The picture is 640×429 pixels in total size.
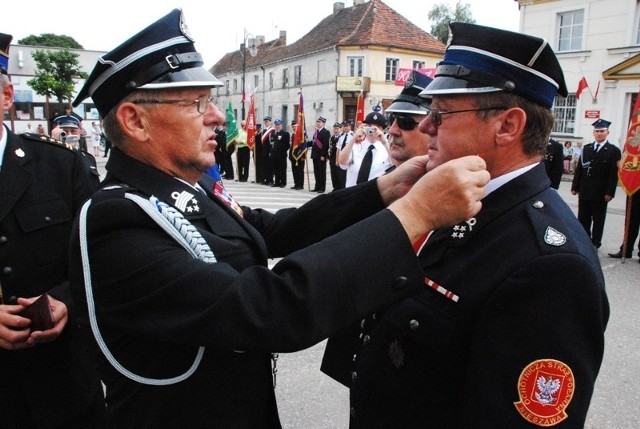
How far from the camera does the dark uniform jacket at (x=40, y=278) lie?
2.18 m

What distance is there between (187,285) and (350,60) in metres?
36.2

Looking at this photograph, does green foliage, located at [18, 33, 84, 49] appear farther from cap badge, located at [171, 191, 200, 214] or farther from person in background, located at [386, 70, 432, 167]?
cap badge, located at [171, 191, 200, 214]

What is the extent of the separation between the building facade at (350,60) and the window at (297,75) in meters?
0.02

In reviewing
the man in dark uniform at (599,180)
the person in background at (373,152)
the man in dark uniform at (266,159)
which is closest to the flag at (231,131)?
the man in dark uniform at (266,159)

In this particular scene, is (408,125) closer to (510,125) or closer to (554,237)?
(510,125)

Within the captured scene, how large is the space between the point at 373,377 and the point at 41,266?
1.58 meters

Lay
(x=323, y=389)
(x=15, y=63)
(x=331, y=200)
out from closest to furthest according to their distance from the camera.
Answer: (x=331, y=200) < (x=323, y=389) < (x=15, y=63)

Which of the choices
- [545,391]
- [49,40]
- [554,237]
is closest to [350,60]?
[554,237]

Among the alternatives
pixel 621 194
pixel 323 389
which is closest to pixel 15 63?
pixel 621 194

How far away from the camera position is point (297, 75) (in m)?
40.7

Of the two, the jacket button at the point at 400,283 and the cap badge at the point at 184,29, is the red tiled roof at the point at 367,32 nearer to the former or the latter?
the cap badge at the point at 184,29

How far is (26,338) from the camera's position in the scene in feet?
6.52

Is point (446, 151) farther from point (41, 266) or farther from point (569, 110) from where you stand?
point (569, 110)

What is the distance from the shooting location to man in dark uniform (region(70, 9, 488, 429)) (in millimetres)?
1160
